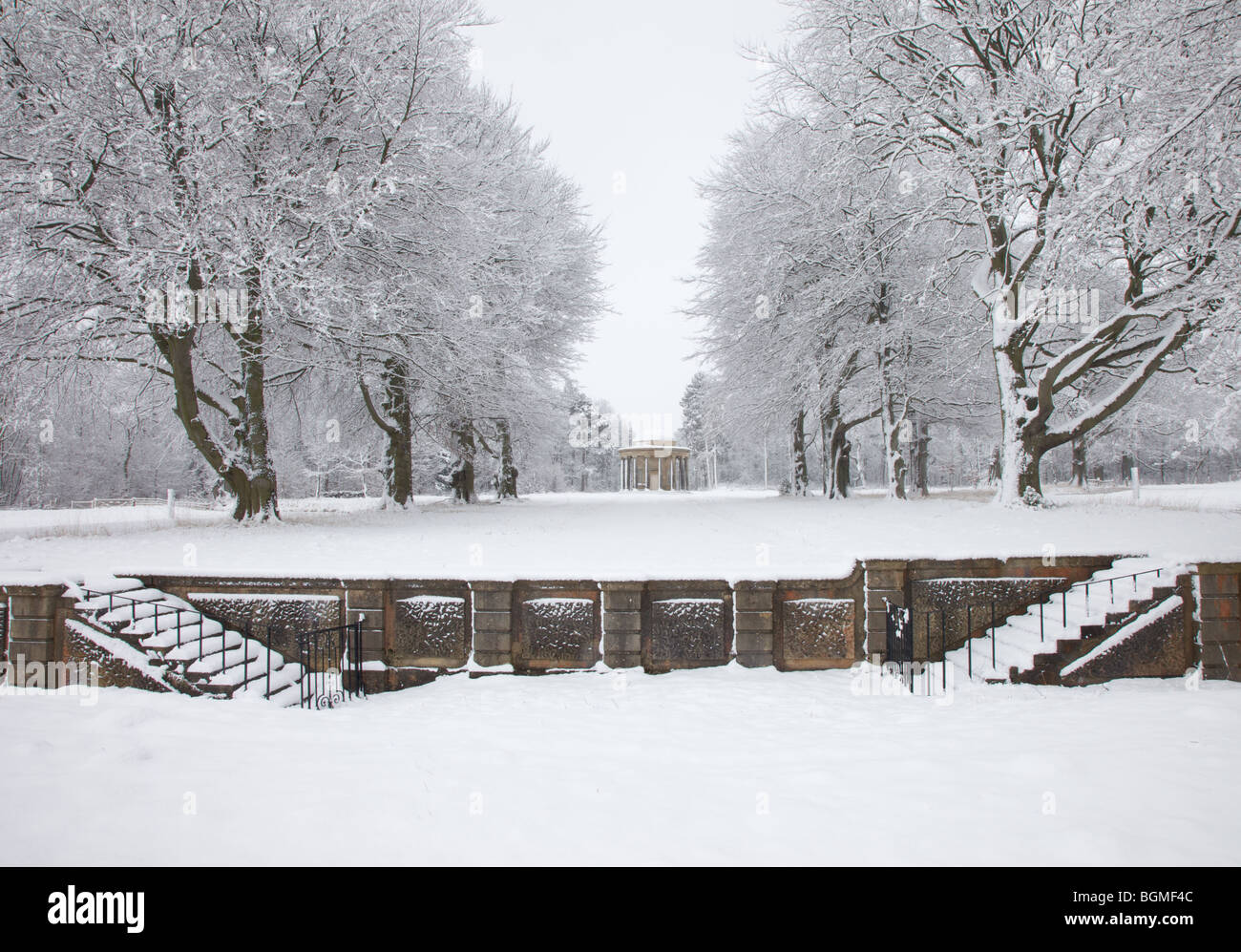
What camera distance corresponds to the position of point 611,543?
11.4 metres

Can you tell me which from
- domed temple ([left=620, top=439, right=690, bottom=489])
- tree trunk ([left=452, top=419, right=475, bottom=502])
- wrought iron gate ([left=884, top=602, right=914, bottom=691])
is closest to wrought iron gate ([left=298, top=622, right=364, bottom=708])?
wrought iron gate ([left=884, top=602, right=914, bottom=691])

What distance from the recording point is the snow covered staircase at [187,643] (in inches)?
297

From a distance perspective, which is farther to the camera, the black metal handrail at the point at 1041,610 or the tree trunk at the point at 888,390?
the tree trunk at the point at 888,390

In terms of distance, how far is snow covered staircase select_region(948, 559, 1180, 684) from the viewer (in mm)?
7641

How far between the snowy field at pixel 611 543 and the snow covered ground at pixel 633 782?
2.10 m

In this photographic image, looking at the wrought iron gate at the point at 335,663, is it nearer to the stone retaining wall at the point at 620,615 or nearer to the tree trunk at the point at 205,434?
the stone retaining wall at the point at 620,615

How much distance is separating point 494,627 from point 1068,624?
6711 millimetres

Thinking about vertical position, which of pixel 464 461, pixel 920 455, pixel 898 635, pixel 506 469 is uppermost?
pixel 920 455

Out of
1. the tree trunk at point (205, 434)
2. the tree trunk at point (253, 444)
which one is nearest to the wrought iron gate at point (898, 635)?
the tree trunk at point (253, 444)

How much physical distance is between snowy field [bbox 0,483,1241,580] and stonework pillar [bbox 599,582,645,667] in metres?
0.20

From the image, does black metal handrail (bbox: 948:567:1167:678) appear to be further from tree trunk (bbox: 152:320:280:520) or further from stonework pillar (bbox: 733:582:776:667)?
tree trunk (bbox: 152:320:280:520)

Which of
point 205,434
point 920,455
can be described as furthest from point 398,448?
point 920,455

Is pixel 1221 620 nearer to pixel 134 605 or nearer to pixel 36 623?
pixel 134 605
